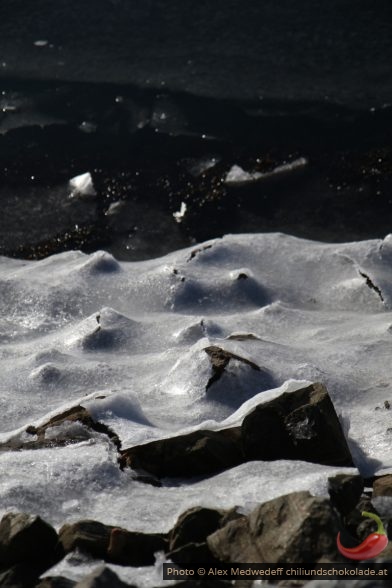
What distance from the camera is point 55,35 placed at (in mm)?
8625

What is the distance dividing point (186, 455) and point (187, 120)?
4742 mm

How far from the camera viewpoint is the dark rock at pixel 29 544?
8.25ft

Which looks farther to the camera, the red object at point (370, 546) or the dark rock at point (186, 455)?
the dark rock at point (186, 455)

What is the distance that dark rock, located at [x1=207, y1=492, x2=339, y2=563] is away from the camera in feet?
7.40

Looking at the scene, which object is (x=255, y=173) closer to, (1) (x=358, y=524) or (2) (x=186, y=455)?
(2) (x=186, y=455)

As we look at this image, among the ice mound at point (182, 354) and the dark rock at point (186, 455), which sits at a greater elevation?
the dark rock at point (186, 455)

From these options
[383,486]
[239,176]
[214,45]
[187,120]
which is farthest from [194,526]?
[214,45]

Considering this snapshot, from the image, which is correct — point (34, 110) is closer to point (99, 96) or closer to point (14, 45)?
point (99, 96)

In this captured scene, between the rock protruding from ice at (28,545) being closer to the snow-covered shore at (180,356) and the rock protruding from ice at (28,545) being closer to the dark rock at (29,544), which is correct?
the dark rock at (29,544)

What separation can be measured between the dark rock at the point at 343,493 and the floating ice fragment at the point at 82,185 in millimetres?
4154

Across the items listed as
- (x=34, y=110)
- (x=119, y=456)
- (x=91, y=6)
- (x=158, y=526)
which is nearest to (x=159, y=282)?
(x=119, y=456)

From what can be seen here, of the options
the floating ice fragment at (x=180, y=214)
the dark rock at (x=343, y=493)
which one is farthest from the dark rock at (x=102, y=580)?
the floating ice fragment at (x=180, y=214)

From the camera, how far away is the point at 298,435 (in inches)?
116

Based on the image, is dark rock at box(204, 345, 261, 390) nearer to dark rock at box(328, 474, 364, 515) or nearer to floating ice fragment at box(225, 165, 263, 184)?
dark rock at box(328, 474, 364, 515)
